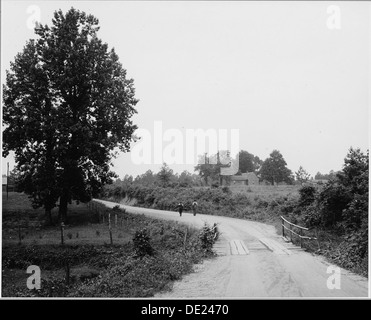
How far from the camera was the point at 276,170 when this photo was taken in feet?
245

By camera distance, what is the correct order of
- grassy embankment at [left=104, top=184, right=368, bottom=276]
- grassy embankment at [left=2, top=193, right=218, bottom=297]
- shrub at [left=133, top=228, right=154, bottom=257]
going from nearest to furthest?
grassy embankment at [left=2, top=193, right=218, bottom=297]
grassy embankment at [left=104, top=184, right=368, bottom=276]
shrub at [left=133, top=228, right=154, bottom=257]

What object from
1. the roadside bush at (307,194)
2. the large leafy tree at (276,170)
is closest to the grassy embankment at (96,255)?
the roadside bush at (307,194)

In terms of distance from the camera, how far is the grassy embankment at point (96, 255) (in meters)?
11.0

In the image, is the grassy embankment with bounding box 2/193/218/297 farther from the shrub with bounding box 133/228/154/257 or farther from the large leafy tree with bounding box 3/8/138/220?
the large leafy tree with bounding box 3/8/138/220

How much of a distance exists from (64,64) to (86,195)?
11489 millimetres

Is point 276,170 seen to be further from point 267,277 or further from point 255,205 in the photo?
point 267,277

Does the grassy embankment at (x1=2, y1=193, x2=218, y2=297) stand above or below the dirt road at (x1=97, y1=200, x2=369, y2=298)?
below

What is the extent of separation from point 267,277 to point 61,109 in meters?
21.9

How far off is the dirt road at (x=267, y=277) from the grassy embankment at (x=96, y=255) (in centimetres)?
78

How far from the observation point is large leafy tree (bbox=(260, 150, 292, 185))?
74188 mm

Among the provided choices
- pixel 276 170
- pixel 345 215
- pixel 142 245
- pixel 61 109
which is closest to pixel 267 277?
pixel 142 245

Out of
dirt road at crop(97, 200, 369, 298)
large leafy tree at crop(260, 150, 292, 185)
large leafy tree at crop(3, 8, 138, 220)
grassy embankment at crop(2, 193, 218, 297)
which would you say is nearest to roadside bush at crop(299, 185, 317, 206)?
dirt road at crop(97, 200, 369, 298)

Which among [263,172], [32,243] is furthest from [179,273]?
[263,172]

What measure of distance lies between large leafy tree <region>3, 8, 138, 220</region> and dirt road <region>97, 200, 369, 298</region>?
16173 mm
